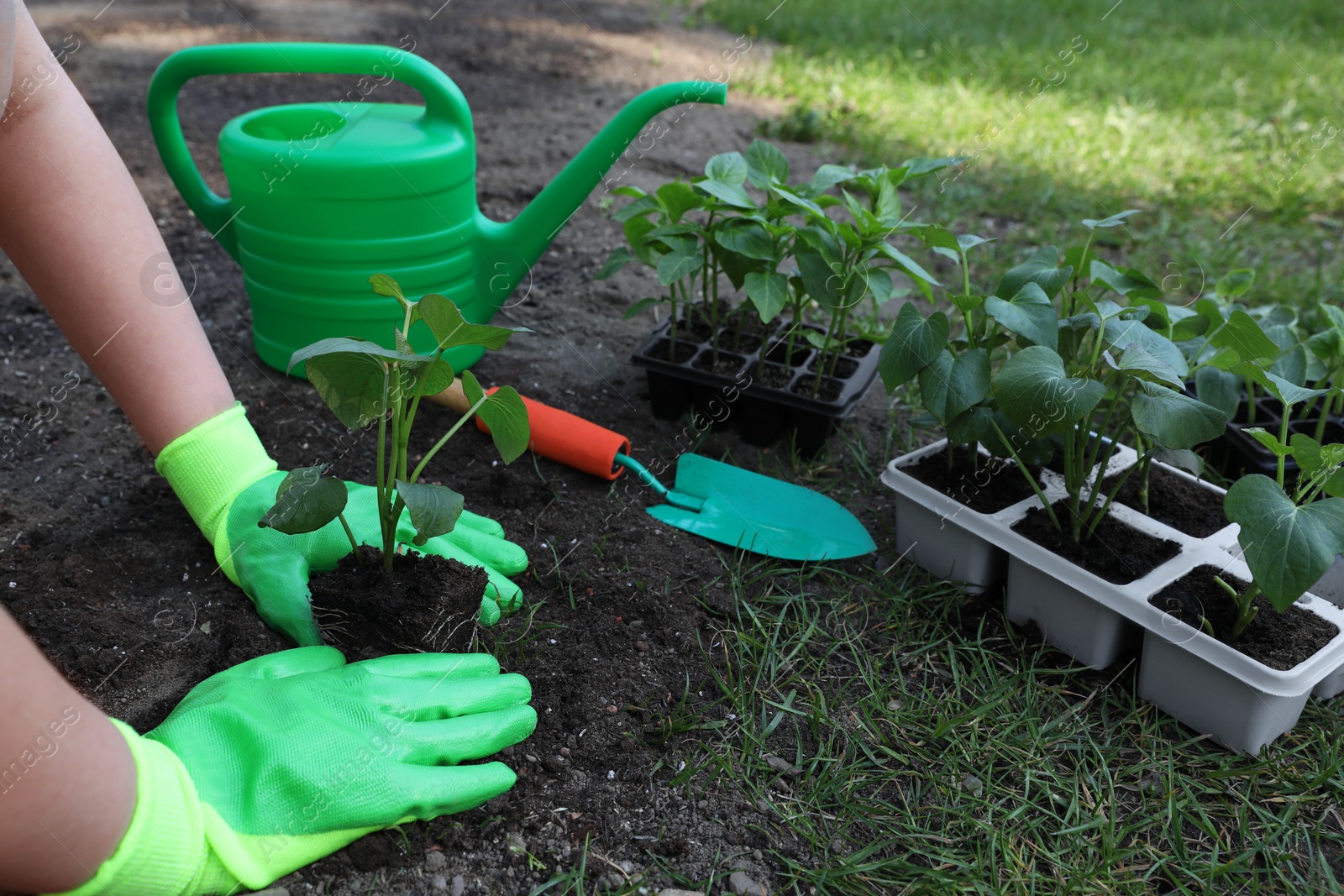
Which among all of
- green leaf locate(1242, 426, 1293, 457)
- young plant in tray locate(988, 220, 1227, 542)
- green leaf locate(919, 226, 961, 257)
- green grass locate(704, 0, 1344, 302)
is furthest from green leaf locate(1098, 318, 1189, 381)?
green grass locate(704, 0, 1344, 302)

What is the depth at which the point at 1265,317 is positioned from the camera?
1506mm

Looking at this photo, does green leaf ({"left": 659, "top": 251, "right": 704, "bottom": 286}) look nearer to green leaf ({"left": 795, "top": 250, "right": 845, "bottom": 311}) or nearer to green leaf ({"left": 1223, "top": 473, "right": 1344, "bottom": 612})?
green leaf ({"left": 795, "top": 250, "right": 845, "bottom": 311})

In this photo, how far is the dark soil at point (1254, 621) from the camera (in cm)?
112

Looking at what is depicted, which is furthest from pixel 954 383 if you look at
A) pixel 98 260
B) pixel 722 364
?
pixel 98 260

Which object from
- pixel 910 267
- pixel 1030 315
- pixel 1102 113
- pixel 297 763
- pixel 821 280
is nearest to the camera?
pixel 297 763

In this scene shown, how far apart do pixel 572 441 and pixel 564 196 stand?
45 cm

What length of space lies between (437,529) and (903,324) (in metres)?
0.69

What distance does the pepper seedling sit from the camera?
99 centimetres

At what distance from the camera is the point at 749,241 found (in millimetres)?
1459

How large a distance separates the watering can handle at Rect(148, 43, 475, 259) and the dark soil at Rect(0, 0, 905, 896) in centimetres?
33

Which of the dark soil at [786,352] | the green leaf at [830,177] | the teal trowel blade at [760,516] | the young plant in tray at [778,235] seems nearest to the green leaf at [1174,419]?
the young plant in tray at [778,235]

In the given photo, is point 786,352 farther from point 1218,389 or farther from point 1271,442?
point 1271,442

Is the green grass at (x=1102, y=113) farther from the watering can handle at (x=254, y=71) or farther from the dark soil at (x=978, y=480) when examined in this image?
the watering can handle at (x=254, y=71)

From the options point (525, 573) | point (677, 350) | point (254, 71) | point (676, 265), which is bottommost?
point (525, 573)
